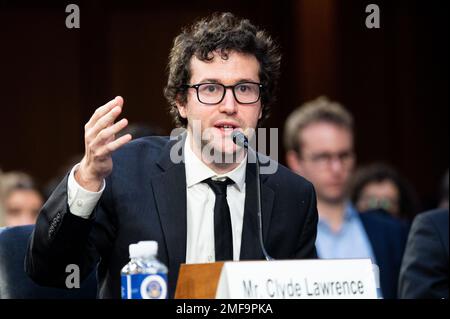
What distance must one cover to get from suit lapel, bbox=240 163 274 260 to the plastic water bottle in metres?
0.59

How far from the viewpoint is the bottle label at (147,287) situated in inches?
88.5

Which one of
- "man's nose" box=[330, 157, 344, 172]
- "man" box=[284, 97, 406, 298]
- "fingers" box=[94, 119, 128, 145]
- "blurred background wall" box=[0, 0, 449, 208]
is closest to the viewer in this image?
"fingers" box=[94, 119, 128, 145]

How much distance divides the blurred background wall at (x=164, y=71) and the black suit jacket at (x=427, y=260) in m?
3.55

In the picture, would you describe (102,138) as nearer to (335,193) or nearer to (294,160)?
(335,193)

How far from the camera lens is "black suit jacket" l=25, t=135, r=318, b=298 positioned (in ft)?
8.86

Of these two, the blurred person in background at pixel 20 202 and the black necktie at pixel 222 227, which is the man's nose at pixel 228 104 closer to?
the black necktie at pixel 222 227

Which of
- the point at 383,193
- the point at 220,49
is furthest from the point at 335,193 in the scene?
the point at 220,49

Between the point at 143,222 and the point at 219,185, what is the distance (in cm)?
27

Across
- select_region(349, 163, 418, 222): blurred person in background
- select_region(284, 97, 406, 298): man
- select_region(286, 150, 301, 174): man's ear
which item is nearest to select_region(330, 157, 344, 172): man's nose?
select_region(284, 97, 406, 298): man

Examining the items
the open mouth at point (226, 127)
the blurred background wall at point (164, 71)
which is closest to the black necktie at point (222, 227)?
the open mouth at point (226, 127)

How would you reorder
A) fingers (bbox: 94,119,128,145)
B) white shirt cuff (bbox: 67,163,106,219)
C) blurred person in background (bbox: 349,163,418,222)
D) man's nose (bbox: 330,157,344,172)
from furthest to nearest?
blurred person in background (bbox: 349,163,418,222) → man's nose (bbox: 330,157,344,172) → white shirt cuff (bbox: 67,163,106,219) → fingers (bbox: 94,119,128,145)

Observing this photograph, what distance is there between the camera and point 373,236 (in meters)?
4.81

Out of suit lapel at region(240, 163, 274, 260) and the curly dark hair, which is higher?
the curly dark hair

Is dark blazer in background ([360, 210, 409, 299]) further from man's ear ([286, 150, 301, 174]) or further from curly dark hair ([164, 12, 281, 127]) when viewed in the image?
curly dark hair ([164, 12, 281, 127])
